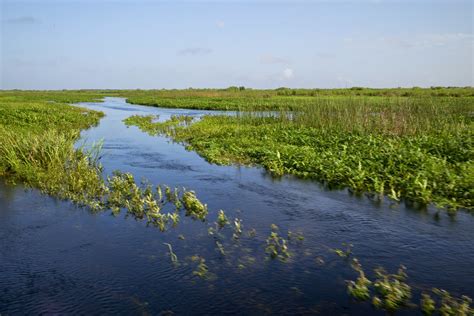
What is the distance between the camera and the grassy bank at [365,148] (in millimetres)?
10266

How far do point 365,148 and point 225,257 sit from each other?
8.16m

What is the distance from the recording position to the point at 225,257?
22.9 ft

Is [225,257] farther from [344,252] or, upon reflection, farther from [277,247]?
[344,252]

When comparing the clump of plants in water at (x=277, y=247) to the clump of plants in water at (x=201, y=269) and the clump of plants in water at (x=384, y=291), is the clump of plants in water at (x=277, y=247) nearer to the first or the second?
the clump of plants in water at (x=201, y=269)

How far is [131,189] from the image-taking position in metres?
10.8

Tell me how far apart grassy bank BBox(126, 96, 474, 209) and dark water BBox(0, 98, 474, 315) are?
3.10 ft

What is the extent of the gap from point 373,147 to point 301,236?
679 cm

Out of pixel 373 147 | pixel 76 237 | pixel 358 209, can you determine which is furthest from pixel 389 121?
pixel 76 237

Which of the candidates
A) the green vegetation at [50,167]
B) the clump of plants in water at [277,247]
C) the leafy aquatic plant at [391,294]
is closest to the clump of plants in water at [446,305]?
the leafy aquatic plant at [391,294]

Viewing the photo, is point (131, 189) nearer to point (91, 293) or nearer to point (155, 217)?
point (155, 217)

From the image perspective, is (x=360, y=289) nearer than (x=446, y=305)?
No

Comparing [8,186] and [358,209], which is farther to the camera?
[8,186]

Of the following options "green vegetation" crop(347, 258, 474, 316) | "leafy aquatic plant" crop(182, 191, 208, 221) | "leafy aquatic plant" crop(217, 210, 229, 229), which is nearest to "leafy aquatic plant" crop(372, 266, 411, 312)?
"green vegetation" crop(347, 258, 474, 316)

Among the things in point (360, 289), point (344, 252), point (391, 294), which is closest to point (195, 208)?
point (344, 252)
